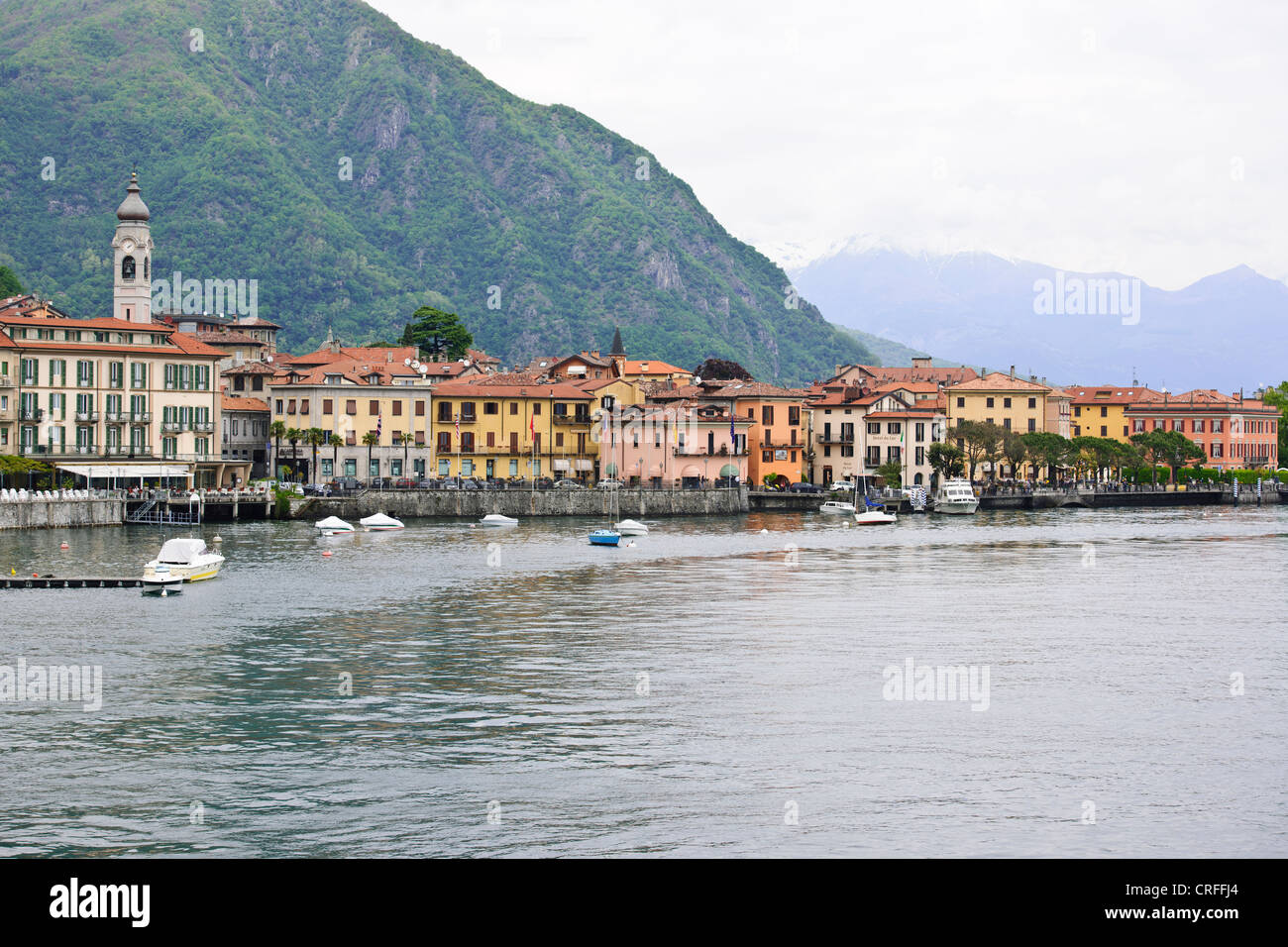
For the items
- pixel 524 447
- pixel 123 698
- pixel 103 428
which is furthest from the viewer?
pixel 524 447

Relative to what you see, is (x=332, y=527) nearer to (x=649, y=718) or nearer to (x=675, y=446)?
(x=675, y=446)

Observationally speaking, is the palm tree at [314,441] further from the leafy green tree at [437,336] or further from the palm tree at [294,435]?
the leafy green tree at [437,336]

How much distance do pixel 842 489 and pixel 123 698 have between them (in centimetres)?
9940

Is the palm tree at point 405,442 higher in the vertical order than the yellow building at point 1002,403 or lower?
lower

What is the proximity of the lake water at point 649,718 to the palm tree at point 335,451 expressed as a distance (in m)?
51.9

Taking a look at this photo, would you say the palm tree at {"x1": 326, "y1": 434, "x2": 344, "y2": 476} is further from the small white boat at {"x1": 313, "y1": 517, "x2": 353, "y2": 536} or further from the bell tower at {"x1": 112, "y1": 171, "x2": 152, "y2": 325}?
the small white boat at {"x1": 313, "y1": 517, "x2": 353, "y2": 536}

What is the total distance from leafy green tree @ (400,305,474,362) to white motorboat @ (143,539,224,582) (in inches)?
4069

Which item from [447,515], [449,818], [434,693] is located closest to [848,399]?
[447,515]

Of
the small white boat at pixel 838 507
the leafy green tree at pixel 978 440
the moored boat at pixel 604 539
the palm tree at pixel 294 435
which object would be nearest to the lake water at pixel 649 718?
the moored boat at pixel 604 539

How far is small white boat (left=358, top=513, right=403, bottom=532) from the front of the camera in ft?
323

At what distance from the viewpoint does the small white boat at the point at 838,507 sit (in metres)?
117

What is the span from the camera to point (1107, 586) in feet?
207
